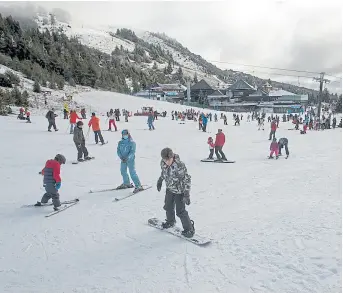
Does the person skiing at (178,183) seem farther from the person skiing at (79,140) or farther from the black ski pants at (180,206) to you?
the person skiing at (79,140)

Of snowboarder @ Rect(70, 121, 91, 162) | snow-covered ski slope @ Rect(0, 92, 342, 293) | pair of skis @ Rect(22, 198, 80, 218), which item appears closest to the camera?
snow-covered ski slope @ Rect(0, 92, 342, 293)

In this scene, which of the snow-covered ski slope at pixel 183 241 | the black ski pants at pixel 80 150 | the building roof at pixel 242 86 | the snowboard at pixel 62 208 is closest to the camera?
the snow-covered ski slope at pixel 183 241

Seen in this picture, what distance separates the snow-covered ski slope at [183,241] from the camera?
13.0 ft

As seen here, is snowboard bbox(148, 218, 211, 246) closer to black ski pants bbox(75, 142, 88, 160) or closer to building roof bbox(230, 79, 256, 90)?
black ski pants bbox(75, 142, 88, 160)

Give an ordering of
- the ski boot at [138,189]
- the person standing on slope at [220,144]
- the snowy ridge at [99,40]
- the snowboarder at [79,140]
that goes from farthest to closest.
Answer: the snowy ridge at [99,40], the person standing on slope at [220,144], the snowboarder at [79,140], the ski boot at [138,189]

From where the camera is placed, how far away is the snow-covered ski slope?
395 centimetres

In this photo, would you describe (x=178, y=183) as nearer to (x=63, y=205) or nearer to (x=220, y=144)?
(x=63, y=205)

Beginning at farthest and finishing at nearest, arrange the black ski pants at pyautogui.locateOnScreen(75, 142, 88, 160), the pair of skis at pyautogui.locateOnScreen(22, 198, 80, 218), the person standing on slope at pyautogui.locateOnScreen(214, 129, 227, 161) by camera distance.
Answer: the person standing on slope at pyautogui.locateOnScreen(214, 129, 227, 161) → the black ski pants at pyautogui.locateOnScreen(75, 142, 88, 160) → the pair of skis at pyautogui.locateOnScreen(22, 198, 80, 218)

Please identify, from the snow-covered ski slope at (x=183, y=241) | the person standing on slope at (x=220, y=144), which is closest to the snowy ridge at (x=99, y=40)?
the person standing on slope at (x=220, y=144)

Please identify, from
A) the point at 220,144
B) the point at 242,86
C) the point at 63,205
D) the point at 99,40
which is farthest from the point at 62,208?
the point at 99,40

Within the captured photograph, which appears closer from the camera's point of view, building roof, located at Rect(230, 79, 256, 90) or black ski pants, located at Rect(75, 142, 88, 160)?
black ski pants, located at Rect(75, 142, 88, 160)

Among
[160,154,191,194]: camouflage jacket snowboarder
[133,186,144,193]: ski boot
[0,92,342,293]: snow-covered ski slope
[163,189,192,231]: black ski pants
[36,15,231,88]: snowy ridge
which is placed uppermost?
[36,15,231,88]: snowy ridge

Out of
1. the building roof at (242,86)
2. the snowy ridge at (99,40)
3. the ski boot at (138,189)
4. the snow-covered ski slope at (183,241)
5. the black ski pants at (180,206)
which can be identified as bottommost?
the snow-covered ski slope at (183,241)

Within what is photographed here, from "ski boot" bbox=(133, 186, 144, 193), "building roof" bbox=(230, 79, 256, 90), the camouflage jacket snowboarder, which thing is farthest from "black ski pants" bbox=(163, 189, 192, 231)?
"building roof" bbox=(230, 79, 256, 90)
